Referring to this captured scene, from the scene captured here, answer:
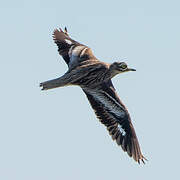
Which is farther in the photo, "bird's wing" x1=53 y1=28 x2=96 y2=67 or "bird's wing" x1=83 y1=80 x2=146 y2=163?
"bird's wing" x1=53 y1=28 x2=96 y2=67

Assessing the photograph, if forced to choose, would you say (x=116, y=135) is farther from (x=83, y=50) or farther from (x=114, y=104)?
(x=83, y=50)

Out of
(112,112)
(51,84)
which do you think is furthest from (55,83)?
(112,112)

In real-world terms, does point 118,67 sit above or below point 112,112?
above

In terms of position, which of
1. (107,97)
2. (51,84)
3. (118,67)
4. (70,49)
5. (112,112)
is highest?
(70,49)

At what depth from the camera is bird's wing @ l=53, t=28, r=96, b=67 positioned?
23766mm

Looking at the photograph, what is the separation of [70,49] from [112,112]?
3256 millimetres

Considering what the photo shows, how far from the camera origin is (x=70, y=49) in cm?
2473

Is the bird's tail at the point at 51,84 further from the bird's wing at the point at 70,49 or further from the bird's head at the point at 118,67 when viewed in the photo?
the bird's head at the point at 118,67

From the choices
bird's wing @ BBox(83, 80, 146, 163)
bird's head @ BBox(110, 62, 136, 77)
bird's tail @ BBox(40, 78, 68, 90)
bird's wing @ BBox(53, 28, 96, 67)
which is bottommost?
bird's wing @ BBox(83, 80, 146, 163)

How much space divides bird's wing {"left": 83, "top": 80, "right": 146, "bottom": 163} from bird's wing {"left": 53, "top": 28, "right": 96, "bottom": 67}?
1.36 m

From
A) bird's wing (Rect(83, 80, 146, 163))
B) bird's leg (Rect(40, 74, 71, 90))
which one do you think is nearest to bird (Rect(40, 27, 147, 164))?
bird's wing (Rect(83, 80, 146, 163))

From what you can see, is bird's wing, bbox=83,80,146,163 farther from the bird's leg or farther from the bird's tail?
the bird's tail

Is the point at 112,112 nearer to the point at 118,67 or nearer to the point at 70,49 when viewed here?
the point at 118,67

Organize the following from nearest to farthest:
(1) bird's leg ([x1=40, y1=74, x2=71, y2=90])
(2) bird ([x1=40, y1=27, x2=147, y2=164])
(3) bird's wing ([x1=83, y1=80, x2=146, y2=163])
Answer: (1) bird's leg ([x1=40, y1=74, x2=71, y2=90])
(2) bird ([x1=40, y1=27, x2=147, y2=164])
(3) bird's wing ([x1=83, y1=80, x2=146, y2=163])
